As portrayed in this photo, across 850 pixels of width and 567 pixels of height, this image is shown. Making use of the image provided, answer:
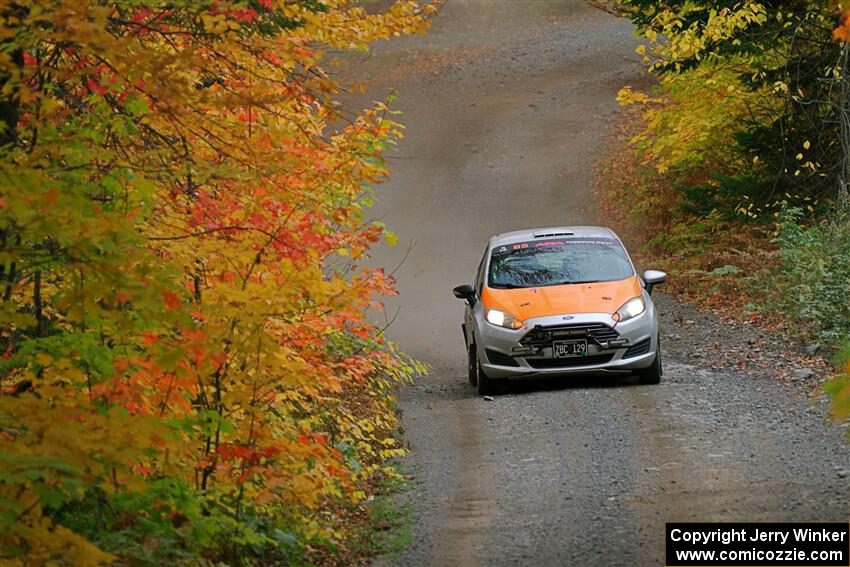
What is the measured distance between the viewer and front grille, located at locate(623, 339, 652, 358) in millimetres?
13742

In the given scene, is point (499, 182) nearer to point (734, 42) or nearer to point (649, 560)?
point (734, 42)

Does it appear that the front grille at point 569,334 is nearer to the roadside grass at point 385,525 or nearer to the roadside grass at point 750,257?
the roadside grass at point 750,257

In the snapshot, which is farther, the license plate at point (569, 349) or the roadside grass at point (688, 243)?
the roadside grass at point (688, 243)

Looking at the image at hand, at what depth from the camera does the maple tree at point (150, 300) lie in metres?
6.16

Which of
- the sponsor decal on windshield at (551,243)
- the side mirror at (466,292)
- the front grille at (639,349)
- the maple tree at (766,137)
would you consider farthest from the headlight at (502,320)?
the maple tree at (766,137)

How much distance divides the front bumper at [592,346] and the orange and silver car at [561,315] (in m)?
0.01

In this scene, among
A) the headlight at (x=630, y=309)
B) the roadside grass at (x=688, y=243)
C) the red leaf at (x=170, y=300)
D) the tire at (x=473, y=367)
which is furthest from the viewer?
the roadside grass at (x=688, y=243)

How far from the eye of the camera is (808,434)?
10.9 metres

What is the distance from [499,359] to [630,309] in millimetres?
1623

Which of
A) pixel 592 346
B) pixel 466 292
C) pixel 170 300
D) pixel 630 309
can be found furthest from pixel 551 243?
pixel 170 300

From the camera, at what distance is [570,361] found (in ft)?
45.3

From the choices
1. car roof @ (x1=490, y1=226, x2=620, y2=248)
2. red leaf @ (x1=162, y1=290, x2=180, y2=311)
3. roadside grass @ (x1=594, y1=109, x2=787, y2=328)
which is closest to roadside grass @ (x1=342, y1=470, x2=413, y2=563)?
red leaf @ (x1=162, y1=290, x2=180, y2=311)

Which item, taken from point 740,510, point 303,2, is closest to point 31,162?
point 740,510

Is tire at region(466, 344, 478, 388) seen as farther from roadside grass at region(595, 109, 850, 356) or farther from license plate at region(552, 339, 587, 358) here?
roadside grass at region(595, 109, 850, 356)
